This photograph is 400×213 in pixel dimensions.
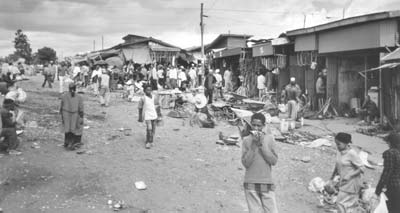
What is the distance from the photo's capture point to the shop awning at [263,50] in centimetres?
1831

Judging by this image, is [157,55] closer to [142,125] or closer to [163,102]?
[163,102]

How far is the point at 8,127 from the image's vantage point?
26.4 feet

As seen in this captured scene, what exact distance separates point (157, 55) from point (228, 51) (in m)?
6.71

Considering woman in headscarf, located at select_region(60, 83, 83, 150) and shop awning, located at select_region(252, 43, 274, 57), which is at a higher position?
shop awning, located at select_region(252, 43, 274, 57)

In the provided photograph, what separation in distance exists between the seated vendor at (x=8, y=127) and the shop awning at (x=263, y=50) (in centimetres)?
1257

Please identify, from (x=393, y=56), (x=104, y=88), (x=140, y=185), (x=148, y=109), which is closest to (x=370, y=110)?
(x=393, y=56)

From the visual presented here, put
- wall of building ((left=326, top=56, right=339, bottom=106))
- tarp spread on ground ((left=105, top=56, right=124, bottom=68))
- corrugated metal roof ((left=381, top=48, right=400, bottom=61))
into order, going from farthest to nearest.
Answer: tarp spread on ground ((left=105, top=56, right=124, bottom=68))
wall of building ((left=326, top=56, right=339, bottom=106))
corrugated metal roof ((left=381, top=48, right=400, bottom=61))

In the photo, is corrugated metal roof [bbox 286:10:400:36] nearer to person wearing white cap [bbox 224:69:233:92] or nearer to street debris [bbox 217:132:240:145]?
street debris [bbox 217:132:240:145]

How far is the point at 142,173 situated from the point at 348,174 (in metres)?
3.78

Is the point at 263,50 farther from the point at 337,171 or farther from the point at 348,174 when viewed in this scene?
the point at 348,174

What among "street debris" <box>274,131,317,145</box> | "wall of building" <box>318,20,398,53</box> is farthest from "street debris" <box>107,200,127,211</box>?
"wall of building" <box>318,20,398,53</box>

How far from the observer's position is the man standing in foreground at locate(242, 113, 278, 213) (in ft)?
13.9

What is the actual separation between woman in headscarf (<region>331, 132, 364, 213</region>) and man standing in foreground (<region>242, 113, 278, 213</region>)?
1283 millimetres

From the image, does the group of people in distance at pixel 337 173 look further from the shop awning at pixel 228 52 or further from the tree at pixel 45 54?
the tree at pixel 45 54
